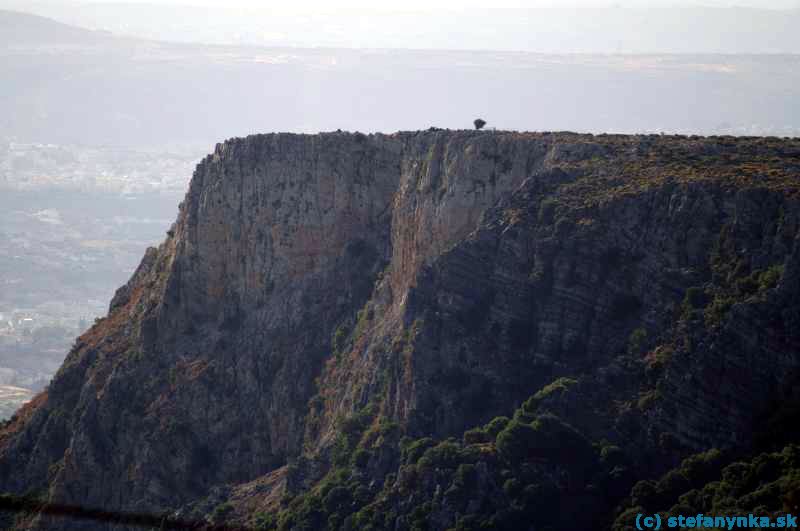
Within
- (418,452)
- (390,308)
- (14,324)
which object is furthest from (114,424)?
(14,324)

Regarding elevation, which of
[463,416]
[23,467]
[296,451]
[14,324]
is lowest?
[14,324]

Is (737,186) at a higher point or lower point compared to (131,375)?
higher

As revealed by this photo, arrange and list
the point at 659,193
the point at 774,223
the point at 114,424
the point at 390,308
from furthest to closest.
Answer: the point at 114,424 < the point at 390,308 < the point at 659,193 < the point at 774,223

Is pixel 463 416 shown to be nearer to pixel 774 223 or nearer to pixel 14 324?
pixel 774 223

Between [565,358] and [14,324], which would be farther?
[14,324]

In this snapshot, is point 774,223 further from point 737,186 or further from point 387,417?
point 387,417

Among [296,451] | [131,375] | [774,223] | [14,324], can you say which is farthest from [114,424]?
[14,324]

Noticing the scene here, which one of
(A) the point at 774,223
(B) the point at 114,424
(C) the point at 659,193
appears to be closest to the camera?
(A) the point at 774,223
